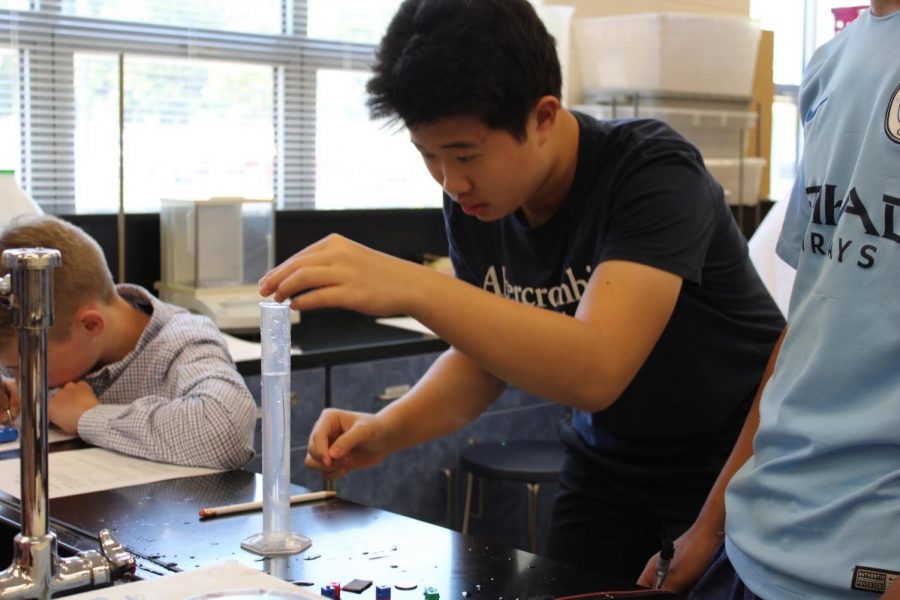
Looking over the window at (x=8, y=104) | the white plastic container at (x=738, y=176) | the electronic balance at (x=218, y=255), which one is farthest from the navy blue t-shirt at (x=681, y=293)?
the white plastic container at (x=738, y=176)

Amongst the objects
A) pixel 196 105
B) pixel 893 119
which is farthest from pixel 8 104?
pixel 893 119

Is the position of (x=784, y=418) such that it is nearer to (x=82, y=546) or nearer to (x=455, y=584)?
(x=455, y=584)

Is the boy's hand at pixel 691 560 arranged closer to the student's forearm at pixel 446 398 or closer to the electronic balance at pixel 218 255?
the student's forearm at pixel 446 398

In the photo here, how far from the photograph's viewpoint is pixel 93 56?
2.84m

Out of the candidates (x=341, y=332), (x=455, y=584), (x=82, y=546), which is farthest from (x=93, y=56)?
(x=455, y=584)

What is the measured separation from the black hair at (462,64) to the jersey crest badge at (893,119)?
441 millimetres

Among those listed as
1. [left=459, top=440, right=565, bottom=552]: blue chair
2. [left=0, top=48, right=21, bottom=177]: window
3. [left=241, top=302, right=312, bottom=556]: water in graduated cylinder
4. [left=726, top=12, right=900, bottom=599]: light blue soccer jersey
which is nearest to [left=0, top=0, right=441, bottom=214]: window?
[left=0, top=48, right=21, bottom=177]: window

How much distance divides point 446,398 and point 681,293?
13.6 inches

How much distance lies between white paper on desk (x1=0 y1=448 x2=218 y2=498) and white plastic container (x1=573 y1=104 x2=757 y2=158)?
7.00 feet

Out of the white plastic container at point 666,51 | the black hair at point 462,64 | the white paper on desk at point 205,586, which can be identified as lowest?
the white paper on desk at point 205,586

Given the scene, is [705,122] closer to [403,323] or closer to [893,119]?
[403,323]

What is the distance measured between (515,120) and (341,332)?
5.34ft

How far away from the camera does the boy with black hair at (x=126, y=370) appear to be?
1.48 m

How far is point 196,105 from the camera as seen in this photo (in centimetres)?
304
